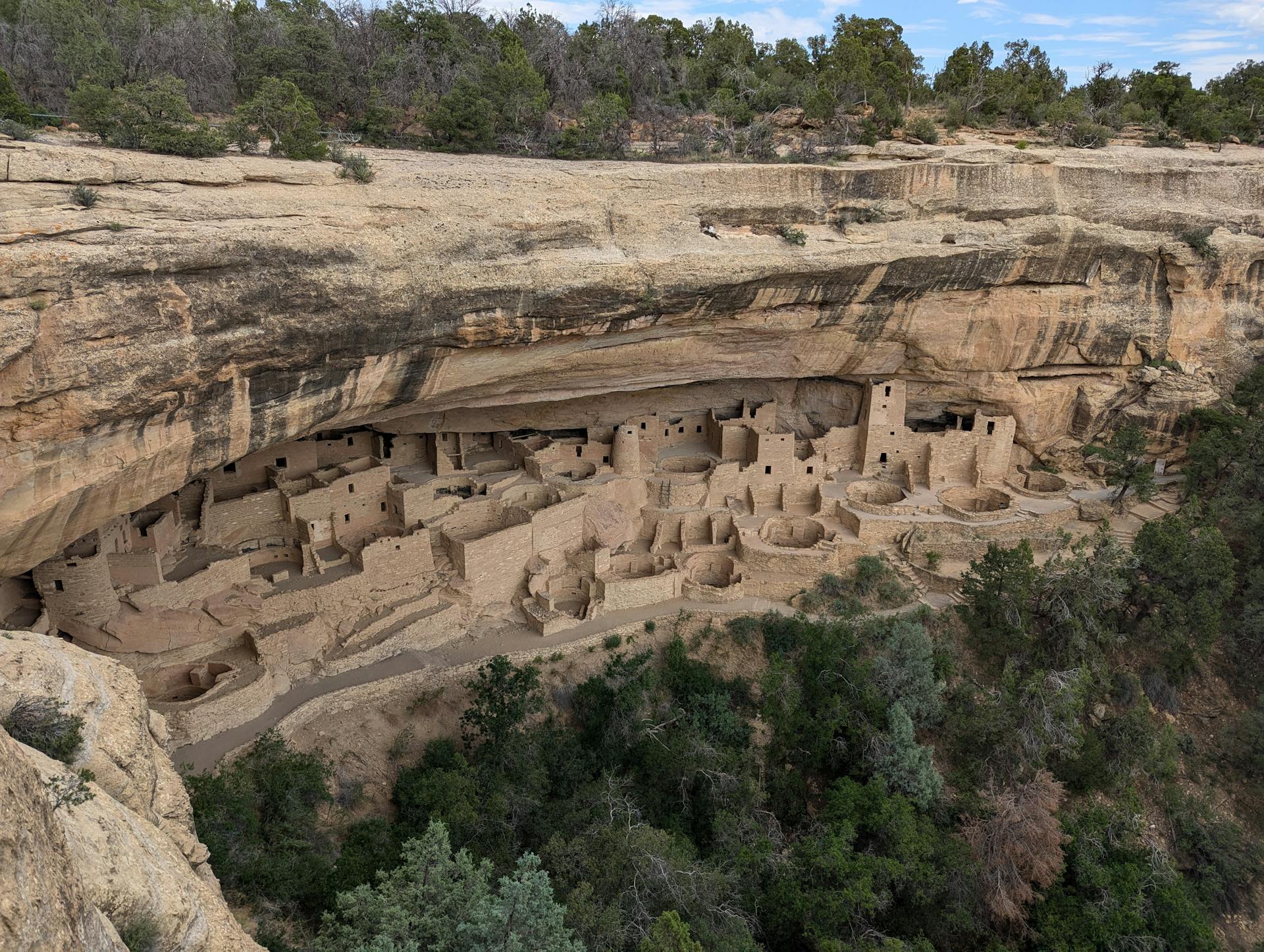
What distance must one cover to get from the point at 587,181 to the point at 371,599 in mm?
8826

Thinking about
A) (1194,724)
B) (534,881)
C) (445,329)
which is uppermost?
(445,329)

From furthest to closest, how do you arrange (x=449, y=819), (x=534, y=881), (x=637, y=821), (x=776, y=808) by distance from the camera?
(x=776, y=808)
(x=637, y=821)
(x=449, y=819)
(x=534, y=881)

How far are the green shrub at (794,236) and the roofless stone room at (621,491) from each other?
7cm

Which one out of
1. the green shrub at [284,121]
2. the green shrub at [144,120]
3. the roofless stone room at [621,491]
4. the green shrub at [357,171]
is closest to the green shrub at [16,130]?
the roofless stone room at [621,491]

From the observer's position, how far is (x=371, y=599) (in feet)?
54.0

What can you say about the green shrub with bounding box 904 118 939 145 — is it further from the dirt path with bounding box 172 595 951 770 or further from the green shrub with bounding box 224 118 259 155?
the green shrub with bounding box 224 118 259 155

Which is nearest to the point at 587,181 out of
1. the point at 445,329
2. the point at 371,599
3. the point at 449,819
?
the point at 445,329

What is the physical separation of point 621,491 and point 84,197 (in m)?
12.2

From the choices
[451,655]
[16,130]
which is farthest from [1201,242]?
[16,130]

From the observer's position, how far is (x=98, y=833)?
5.15 metres

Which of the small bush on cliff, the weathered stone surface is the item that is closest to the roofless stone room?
the small bush on cliff

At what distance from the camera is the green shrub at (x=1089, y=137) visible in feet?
68.4

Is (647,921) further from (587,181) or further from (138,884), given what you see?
(587,181)

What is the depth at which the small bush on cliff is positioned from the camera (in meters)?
5.75
